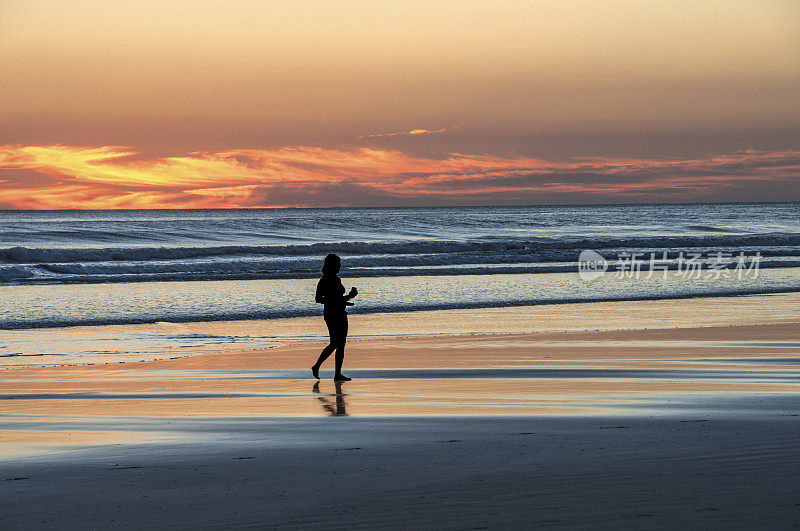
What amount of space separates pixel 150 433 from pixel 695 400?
472 cm

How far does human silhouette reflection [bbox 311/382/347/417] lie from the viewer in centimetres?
823

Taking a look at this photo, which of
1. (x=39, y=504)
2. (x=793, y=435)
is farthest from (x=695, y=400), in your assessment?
(x=39, y=504)

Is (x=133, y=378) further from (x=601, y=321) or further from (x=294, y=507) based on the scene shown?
(x=601, y=321)

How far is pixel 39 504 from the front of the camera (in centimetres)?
518

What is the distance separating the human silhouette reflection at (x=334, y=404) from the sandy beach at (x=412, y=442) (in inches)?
0.8

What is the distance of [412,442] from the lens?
22.0ft

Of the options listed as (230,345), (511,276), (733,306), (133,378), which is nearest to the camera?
(133,378)

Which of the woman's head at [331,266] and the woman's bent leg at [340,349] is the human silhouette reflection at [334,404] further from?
the woman's head at [331,266]

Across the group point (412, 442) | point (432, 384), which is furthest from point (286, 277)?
point (412, 442)

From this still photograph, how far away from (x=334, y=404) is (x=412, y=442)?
217 centimetres

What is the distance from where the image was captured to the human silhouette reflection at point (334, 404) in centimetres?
823

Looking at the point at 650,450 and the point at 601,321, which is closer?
the point at 650,450

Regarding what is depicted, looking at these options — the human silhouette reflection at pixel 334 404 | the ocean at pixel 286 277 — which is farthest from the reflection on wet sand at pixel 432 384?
the ocean at pixel 286 277

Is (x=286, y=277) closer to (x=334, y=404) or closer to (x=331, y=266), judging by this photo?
(x=331, y=266)
